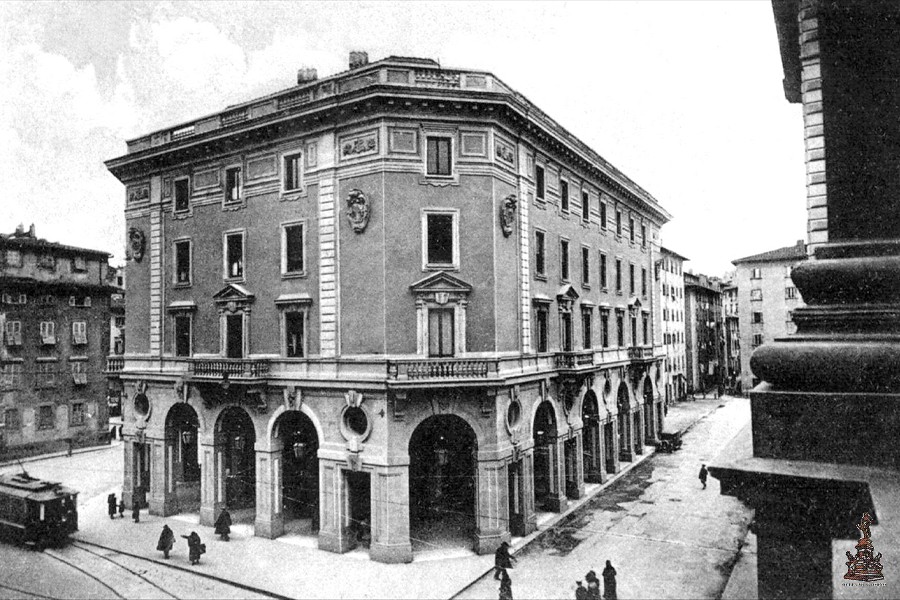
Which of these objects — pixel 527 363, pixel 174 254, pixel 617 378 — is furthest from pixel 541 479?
pixel 174 254

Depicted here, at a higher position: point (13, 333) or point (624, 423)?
point (13, 333)

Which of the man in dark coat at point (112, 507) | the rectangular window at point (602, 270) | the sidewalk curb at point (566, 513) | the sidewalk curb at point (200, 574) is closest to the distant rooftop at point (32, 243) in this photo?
the man in dark coat at point (112, 507)

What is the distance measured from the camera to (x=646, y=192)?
4494cm

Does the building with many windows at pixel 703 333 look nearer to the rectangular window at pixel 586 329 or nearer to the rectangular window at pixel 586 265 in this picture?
the rectangular window at pixel 586 265

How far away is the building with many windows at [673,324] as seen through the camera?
234 ft

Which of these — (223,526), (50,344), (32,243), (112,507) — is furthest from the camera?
(50,344)

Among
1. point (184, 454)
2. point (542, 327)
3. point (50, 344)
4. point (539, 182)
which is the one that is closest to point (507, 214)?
point (539, 182)

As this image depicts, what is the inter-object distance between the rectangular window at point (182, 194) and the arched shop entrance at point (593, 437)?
2422 centimetres

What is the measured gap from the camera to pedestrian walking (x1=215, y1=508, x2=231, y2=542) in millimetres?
25594

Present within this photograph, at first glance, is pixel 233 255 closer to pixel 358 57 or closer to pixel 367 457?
pixel 358 57

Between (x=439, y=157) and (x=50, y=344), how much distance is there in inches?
1524

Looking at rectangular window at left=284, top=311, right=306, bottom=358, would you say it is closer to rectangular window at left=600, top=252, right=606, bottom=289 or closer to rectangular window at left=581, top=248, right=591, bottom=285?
rectangular window at left=581, top=248, right=591, bottom=285

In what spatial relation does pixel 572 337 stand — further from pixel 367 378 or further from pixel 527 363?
pixel 367 378

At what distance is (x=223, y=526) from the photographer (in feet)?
84.1
